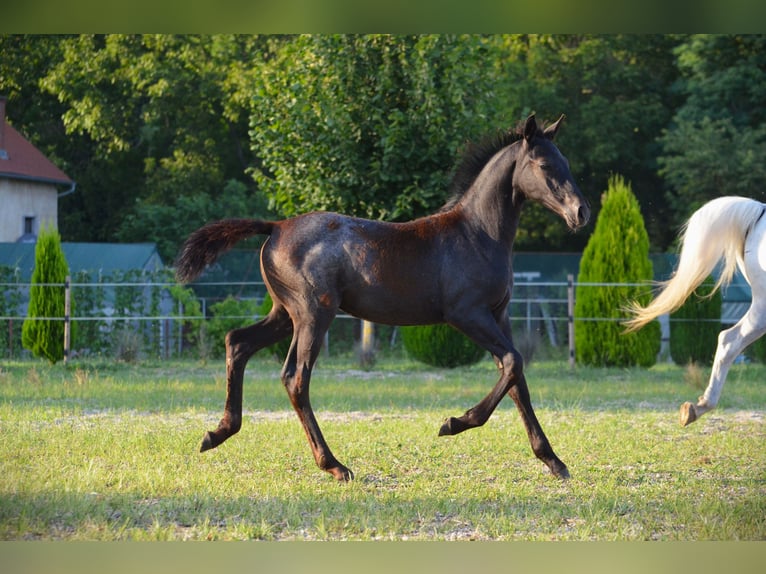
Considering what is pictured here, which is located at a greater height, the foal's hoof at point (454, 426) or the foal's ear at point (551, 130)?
the foal's ear at point (551, 130)

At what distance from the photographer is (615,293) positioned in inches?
559

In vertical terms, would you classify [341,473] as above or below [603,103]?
below

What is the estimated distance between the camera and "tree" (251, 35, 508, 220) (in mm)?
12258

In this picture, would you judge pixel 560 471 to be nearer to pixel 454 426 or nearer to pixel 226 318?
pixel 454 426

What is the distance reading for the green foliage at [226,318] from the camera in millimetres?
16094

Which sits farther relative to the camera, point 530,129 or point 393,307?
point 393,307

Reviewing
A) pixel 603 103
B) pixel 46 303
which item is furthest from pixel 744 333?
pixel 603 103

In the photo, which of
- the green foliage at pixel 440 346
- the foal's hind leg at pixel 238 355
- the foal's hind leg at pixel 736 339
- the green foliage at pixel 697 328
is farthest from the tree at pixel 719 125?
the foal's hind leg at pixel 238 355

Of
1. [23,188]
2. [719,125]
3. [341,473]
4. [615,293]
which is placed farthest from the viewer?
[719,125]

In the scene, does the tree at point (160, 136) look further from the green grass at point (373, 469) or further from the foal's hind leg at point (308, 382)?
the foal's hind leg at point (308, 382)

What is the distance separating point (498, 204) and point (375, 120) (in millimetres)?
6749

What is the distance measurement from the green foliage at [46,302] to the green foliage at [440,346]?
5250 millimetres

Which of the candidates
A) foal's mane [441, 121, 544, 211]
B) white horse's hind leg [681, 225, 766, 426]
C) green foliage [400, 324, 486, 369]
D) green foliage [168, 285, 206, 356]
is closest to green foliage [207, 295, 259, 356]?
green foliage [168, 285, 206, 356]
